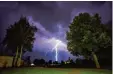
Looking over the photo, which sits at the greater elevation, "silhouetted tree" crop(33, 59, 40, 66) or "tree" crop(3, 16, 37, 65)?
"tree" crop(3, 16, 37, 65)

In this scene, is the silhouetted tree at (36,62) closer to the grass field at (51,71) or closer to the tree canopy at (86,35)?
the grass field at (51,71)

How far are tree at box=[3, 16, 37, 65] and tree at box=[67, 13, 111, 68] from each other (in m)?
0.38

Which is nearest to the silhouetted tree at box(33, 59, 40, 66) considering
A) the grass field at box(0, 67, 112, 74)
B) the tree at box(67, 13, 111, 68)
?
the grass field at box(0, 67, 112, 74)

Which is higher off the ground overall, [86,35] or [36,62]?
[86,35]

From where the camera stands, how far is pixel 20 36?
2.18 metres

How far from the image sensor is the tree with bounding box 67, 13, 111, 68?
213cm

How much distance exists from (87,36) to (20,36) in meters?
0.68

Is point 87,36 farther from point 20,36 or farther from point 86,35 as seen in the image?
point 20,36

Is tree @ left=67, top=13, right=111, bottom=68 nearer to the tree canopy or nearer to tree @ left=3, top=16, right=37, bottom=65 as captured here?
the tree canopy

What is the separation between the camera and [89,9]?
2.17m

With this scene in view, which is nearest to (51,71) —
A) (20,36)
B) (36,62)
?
(36,62)

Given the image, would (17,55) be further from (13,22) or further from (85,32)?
(85,32)

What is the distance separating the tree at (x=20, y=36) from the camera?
214 centimetres

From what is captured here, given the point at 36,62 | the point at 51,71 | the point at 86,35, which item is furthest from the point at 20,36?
the point at 86,35
